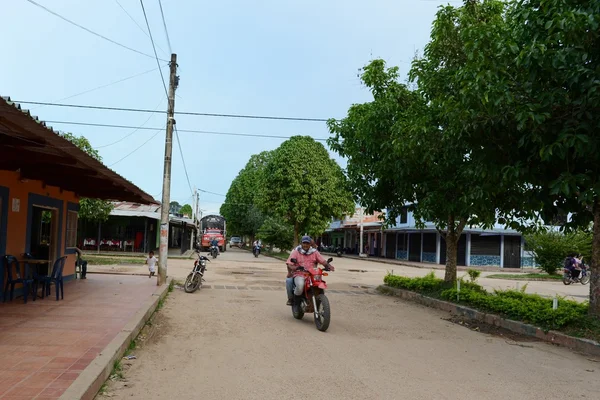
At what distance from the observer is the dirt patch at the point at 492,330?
912 centimetres

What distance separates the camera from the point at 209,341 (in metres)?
8.08

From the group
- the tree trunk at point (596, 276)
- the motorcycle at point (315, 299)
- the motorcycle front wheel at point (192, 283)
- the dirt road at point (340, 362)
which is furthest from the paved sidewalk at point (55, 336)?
the tree trunk at point (596, 276)

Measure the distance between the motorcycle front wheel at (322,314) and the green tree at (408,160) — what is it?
3403 millimetres

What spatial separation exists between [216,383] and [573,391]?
157 inches

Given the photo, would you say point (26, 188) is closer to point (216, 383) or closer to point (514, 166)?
point (216, 383)

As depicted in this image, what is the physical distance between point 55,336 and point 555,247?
28.5 metres

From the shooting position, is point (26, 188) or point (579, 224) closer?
point (579, 224)

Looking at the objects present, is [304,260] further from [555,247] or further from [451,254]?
[555,247]

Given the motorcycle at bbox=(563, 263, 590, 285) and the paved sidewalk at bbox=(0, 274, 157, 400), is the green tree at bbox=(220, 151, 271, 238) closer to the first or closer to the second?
the motorcycle at bbox=(563, 263, 590, 285)

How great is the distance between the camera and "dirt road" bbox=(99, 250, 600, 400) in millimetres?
5582

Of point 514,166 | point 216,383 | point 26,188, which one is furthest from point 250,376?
point 26,188

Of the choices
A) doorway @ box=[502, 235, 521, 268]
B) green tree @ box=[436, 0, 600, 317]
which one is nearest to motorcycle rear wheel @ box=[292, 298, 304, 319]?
green tree @ box=[436, 0, 600, 317]

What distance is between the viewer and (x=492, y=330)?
33.2 ft

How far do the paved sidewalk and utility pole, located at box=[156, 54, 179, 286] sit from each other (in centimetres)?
222
